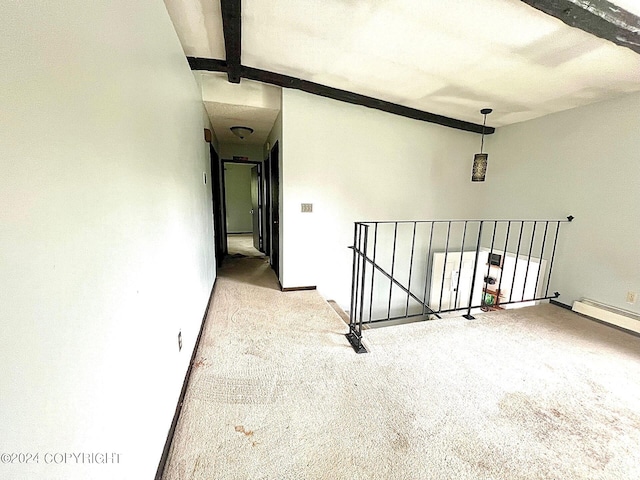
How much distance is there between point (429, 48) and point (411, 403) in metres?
2.69

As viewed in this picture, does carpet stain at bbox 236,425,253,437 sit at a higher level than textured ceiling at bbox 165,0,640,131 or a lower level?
lower

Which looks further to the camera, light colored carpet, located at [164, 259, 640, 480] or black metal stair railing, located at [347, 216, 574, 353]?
black metal stair railing, located at [347, 216, 574, 353]

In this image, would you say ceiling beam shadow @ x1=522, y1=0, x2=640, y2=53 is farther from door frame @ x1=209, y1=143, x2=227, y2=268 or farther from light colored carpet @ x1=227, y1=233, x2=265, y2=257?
light colored carpet @ x1=227, y1=233, x2=265, y2=257

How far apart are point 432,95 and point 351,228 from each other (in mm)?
1852

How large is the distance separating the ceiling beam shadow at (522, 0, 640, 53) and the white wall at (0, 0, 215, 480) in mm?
2239

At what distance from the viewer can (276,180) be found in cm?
384

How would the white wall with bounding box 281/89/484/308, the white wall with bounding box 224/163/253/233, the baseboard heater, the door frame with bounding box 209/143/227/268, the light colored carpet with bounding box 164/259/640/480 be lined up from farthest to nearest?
1. the white wall with bounding box 224/163/253/233
2. the door frame with bounding box 209/143/227/268
3. the white wall with bounding box 281/89/484/308
4. the baseboard heater
5. the light colored carpet with bounding box 164/259/640/480

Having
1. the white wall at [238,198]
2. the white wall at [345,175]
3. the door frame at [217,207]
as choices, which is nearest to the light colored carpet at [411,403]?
the white wall at [345,175]

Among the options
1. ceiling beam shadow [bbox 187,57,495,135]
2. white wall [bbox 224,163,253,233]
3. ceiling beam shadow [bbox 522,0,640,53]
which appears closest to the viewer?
ceiling beam shadow [bbox 522,0,640,53]

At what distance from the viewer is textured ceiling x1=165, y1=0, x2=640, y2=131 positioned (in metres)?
1.86

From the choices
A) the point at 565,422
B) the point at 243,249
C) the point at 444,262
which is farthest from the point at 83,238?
the point at 243,249

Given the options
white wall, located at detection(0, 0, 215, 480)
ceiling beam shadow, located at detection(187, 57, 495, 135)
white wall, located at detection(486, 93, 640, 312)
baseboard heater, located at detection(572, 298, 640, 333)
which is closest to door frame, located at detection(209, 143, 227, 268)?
ceiling beam shadow, located at detection(187, 57, 495, 135)

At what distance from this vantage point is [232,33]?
2141 millimetres

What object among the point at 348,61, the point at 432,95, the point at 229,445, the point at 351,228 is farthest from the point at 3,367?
the point at 432,95
